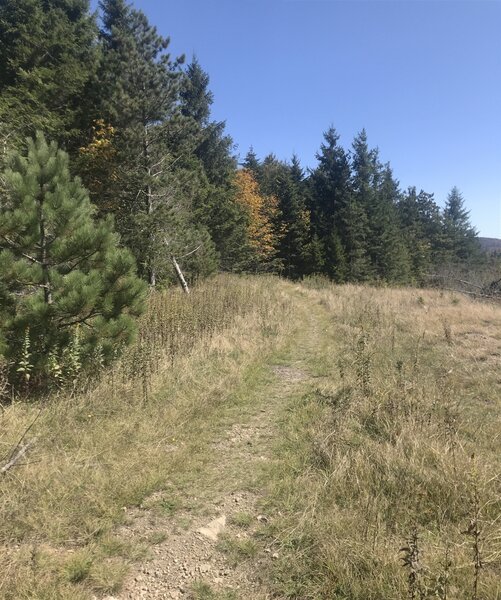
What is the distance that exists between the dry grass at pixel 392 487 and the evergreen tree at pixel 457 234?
46.9 m

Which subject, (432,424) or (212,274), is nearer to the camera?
(432,424)

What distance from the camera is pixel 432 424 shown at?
13.0ft

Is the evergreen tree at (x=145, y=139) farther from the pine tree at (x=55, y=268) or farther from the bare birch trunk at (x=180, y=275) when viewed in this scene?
the pine tree at (x=55, y=268)

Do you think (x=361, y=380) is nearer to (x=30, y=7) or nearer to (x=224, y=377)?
(x=224, y=377)

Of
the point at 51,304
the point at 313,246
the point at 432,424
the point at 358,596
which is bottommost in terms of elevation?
the point at 358,596

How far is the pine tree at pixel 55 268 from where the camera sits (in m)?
4.39

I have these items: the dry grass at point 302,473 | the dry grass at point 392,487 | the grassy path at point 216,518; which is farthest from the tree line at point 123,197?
the dry grass at point 392,487

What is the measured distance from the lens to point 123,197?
1411 centimetres

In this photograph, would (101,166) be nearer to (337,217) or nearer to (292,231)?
(292,231)

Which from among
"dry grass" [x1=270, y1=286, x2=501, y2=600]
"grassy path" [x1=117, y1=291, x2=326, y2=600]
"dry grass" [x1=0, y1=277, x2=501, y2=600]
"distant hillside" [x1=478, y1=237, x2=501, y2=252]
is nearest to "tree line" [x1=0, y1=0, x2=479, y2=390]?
"dry grass" [x1=0, y1=277, x2=501, y2=600]

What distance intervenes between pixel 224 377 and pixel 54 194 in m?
3.59

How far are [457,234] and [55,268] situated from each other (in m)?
55.0

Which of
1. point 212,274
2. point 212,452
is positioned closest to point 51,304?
point 212,452

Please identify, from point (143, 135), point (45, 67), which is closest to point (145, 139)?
point (143, 135)
